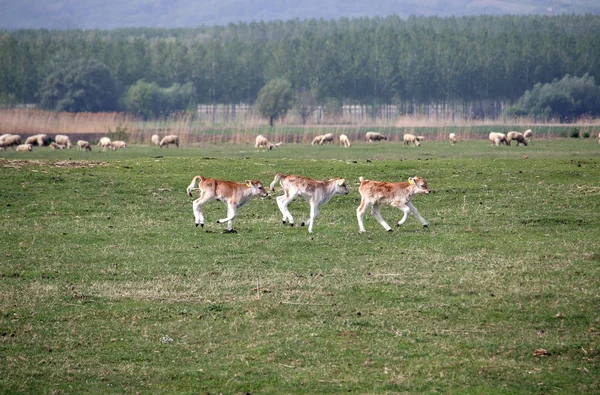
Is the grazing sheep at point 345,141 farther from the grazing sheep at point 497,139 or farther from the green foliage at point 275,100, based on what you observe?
the green foliage at point 275,100

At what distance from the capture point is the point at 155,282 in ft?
55.3

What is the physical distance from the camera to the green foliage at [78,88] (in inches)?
5192

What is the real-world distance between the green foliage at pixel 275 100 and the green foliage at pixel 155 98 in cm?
1775

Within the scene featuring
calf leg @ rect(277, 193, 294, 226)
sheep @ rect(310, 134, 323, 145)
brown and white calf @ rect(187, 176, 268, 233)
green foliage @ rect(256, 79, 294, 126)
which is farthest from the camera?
green foliage @ rect(256, 79, 294, 126)

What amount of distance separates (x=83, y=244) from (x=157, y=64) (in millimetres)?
139241

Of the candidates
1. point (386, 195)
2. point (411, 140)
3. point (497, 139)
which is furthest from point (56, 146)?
point (386, 195)

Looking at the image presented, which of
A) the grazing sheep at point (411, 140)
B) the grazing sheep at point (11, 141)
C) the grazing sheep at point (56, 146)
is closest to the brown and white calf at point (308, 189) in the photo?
the grazing sheep at point (411, 140)

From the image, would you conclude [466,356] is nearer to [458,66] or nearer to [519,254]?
[519,254]

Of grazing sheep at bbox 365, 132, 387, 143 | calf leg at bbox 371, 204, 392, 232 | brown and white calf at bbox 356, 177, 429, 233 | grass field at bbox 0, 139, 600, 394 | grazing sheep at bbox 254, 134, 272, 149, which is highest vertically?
brown and white calf at bbox 356, 177, 429, 233

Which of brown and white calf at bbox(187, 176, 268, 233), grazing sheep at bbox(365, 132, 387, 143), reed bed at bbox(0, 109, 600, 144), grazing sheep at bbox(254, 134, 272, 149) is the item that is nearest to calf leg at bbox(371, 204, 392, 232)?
brown and white calf at bbox(187, 176, 268, 233)

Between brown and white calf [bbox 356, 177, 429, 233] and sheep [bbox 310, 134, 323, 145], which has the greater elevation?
brown and white calf [bbox 356, 177, 429, 233]

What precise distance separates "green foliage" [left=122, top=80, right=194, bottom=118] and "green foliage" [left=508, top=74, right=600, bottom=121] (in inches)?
1955

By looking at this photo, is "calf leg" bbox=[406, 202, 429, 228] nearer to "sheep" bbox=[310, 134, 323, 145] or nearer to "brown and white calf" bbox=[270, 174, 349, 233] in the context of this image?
"brown and white calf" bbox=[270, 174, 349, 233]

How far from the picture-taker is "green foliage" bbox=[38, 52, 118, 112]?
132 m
